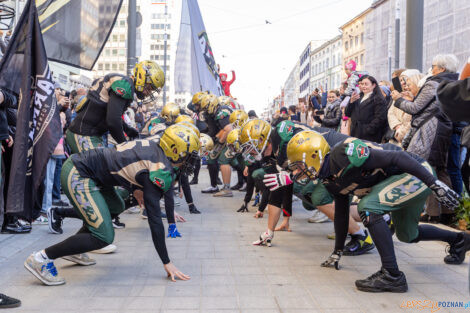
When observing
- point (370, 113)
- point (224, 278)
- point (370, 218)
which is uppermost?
point (370, 113)

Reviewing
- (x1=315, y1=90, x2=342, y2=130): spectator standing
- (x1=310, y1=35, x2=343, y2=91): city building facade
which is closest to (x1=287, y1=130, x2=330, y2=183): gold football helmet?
(x1=315, y1=90, x2=342, y2=130): spectator standing

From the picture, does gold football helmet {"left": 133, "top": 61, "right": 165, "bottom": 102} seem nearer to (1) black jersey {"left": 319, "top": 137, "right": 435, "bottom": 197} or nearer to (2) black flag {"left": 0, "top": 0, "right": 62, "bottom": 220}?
(2) black flag {"left": 0, "top": 0, "right": 62, "bottom": 220}

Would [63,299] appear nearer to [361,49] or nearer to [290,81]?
[361,49]

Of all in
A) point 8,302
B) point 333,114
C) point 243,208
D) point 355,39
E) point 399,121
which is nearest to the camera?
point 8,302

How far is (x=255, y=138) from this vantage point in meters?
6.59

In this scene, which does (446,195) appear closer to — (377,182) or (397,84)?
(377,182)

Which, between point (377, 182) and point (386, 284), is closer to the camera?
point (386, 284)

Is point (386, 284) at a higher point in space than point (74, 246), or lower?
lower

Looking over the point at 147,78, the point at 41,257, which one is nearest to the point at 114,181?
the point at 41,257

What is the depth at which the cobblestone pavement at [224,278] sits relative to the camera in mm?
4121

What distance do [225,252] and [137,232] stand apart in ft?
5.74

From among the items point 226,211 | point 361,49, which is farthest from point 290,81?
point 226,211

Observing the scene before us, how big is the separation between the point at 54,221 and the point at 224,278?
114 inches

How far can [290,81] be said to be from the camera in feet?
444
